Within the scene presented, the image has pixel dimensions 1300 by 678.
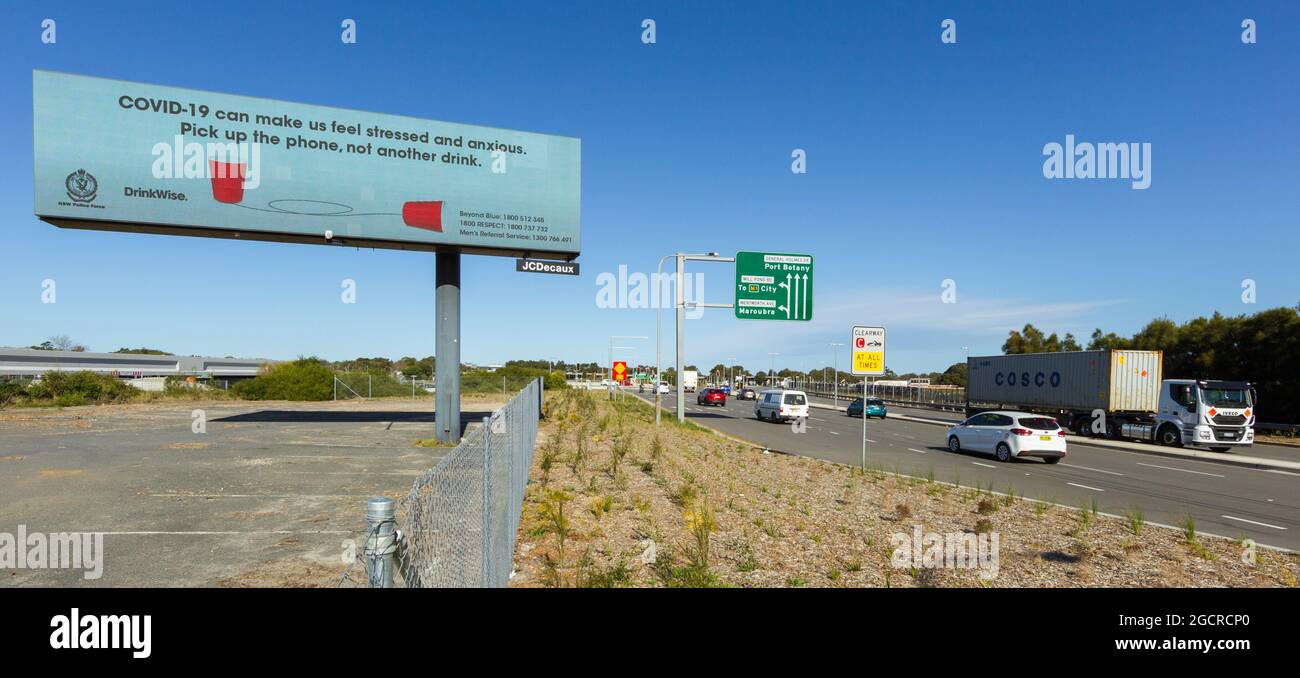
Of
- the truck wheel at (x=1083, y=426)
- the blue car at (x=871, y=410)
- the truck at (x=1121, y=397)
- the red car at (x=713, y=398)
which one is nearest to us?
the truck at (x=1121, y=397)

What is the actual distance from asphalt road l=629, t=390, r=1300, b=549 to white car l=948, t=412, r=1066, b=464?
13.7 inches

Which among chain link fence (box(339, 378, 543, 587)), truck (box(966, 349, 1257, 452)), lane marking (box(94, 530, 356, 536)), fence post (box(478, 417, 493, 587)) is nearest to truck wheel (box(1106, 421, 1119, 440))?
truck (box(966, 349, 1257, 452))

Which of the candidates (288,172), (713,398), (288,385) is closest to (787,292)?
(288,172)

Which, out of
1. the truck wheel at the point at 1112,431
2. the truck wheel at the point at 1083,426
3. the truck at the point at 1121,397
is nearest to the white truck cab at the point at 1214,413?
the truck at the point at 1121,397

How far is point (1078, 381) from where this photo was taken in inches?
1153

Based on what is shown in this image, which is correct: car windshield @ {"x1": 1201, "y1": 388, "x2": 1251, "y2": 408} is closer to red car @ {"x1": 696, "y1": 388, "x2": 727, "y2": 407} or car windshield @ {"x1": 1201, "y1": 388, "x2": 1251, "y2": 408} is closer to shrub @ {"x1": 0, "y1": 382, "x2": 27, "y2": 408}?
red car @ {"x1": 696, "y1": 388, "x2": 727, "y2": 407}

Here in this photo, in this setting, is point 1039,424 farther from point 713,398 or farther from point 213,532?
point 713,398

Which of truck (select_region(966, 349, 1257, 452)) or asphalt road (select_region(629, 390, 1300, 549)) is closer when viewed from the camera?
asphalt road (select_region(629, 390, 1300, 549))

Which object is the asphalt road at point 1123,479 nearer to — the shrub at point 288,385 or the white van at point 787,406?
the white van at point 787,406

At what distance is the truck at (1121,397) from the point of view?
23.6 meters

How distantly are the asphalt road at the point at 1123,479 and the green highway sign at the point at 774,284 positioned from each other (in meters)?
5.39

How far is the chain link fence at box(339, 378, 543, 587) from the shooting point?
2.47 metres

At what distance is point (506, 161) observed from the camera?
711 inches
